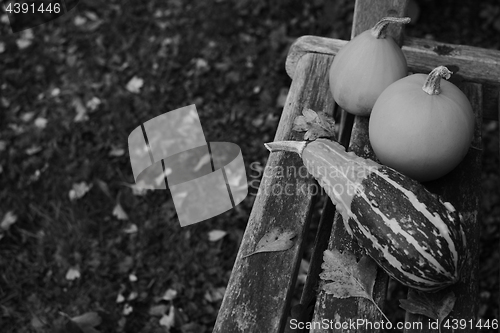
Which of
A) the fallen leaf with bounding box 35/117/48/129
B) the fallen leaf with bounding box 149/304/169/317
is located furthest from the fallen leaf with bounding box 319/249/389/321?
the fallen leaf with bounding box 35/117/48/129

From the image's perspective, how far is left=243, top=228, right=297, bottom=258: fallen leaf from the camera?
4.86ft

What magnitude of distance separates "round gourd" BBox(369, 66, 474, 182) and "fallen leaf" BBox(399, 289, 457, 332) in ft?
1.21

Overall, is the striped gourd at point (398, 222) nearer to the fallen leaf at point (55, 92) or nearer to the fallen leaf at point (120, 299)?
the fallen leaf at point (120, 299)

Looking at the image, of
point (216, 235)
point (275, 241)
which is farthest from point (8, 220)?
point (275, 241)

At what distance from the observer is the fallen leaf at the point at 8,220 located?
2.86m

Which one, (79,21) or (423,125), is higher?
(423,125)

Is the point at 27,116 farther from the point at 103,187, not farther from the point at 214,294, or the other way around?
the point at 214,294

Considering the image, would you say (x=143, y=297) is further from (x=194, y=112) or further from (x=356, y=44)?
(x=356, y=44)

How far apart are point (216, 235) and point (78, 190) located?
2.89ft

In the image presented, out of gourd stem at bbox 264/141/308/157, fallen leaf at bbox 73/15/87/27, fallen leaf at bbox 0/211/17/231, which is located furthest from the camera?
fallen leaf at bbox 73/15/87/27

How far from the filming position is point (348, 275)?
1.41 m

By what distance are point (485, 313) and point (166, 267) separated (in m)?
1.58

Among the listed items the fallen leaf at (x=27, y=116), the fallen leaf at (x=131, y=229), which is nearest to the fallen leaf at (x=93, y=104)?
the fallen leaf at (x=27, y=116)

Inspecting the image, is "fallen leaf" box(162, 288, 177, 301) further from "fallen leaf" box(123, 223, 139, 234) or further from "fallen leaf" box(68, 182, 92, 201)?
"fallen leaf" box(68, 182, 92, 201)
